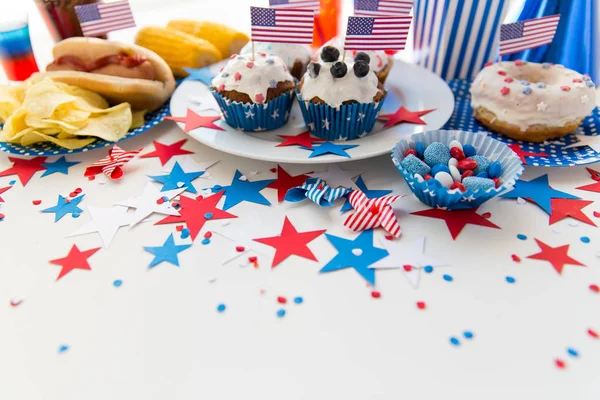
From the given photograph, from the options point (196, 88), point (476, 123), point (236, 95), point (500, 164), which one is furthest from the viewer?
point (196, 88)

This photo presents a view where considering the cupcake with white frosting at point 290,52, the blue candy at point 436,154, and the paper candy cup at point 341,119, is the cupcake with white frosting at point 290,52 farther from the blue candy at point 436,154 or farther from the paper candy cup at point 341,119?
the blue candy at point 436,154

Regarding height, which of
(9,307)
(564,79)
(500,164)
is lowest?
(9,307)

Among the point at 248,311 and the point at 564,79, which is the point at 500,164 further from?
the point at 248,311

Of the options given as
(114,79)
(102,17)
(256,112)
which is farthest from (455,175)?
(102,17)

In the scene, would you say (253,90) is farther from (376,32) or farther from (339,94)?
(376,32)

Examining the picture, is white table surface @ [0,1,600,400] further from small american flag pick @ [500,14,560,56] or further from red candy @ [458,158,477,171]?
small american flag pick @ [500,14,560,56]

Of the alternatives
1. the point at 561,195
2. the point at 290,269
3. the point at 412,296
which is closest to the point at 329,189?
the point at 290,269

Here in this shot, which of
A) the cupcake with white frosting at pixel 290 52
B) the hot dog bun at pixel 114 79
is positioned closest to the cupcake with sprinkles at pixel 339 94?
the cupcake with white frosting at pixel 290 52
